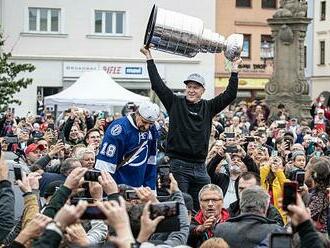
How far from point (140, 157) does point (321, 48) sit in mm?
61332

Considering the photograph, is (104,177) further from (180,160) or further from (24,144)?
(24,144)

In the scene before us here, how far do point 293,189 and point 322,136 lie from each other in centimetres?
1763

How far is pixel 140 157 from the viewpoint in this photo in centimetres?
1154

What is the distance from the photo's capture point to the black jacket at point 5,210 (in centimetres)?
739

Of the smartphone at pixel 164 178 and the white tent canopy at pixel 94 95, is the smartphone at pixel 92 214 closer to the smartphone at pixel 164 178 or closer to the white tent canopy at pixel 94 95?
the smartphone at pixel 164 178

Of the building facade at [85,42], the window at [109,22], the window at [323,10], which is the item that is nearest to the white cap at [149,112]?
the building facade at [85,42]

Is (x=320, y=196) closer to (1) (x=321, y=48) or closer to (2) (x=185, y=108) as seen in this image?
(2) (x=185, y=108)

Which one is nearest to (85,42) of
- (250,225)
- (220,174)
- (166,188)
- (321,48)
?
(321,48)

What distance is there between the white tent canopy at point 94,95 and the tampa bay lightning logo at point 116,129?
20.1 metres

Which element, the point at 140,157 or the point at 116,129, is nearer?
the point at 116,129

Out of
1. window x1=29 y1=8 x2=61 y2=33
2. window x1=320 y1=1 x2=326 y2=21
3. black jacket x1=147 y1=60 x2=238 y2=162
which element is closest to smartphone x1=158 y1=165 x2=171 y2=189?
black jacket x1=147 y1=60 x2=238 y2=162

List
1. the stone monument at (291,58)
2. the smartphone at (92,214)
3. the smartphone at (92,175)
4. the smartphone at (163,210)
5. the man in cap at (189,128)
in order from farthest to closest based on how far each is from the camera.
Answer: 1. the stone monument at (291,58)
2. the man in cap at (189,128)
3. the smartphone at (92,175)
4. the smartphone at (163,210)
5. the smartphone at (92,214)

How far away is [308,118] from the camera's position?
34.2 meters

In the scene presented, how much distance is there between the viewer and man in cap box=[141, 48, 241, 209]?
12.2 meters
